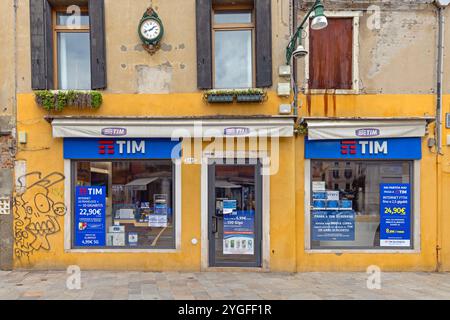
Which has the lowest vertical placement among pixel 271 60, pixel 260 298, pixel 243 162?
pixel 260 298

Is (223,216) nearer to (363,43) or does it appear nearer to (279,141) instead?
(279,141)

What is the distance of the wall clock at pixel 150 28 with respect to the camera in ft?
20.7

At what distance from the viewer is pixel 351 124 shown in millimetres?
6223

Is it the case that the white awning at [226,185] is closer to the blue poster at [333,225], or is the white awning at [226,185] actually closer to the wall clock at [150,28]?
the blue poster at [333,225]

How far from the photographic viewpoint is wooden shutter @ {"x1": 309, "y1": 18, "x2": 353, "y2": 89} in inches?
258

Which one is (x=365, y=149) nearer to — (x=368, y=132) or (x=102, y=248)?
(x=368, y=132)

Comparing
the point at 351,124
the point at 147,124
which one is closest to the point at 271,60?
the point at 351,124

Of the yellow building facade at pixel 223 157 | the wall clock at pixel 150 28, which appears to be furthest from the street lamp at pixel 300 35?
the wall clock at pixel 150 28

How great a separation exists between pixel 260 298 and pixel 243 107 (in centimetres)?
358

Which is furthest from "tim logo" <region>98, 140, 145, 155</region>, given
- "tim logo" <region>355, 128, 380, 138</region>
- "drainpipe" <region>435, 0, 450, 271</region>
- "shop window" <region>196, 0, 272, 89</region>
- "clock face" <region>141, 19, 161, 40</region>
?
"drainpipe" <region>435, 0, 450, 271</region>

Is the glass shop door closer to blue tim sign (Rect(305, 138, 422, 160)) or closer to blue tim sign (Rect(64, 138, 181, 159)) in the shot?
blue tim sign (Rect(64, 138, 181, 159))

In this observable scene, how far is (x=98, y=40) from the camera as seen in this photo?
6.37 meters

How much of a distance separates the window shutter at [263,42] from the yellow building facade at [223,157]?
75 mm

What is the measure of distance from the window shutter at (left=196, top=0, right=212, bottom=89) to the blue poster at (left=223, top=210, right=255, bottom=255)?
262 centimetres
